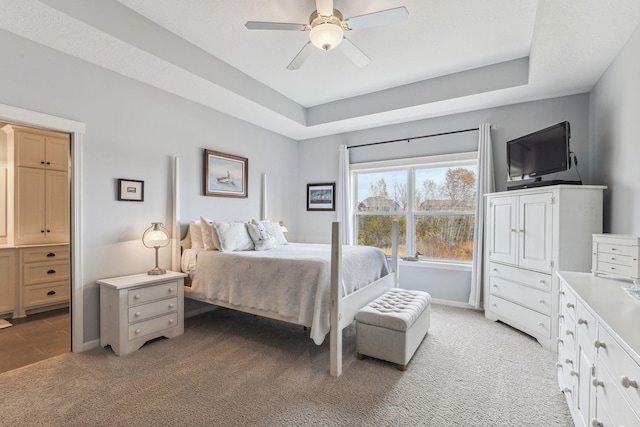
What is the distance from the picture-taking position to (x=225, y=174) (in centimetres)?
422

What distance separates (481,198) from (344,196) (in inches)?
78.4

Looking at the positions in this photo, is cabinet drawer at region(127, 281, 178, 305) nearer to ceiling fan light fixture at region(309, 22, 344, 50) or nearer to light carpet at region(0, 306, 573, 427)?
light carpet at region(0, 306, 573, 427)

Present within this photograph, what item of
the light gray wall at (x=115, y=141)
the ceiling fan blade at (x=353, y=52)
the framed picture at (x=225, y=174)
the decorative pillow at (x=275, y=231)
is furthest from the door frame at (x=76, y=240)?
the ceiling fan blade at (x=353, y=52)

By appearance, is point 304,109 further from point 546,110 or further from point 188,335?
point 188,335

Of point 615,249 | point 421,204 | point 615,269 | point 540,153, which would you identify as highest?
point 540,153

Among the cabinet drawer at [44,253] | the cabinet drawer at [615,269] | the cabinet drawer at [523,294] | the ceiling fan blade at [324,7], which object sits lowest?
the cabinet drawer at [523,294]

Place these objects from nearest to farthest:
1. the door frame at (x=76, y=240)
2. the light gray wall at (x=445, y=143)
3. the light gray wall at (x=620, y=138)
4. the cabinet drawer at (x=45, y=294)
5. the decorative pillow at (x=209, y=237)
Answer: the light gray wall at (x=620, y=138) < the door frame at (x=76, y=240) < the decorative pillow at (x=209, y=237) < the light gray wall at (x=445, y=143) < the cabinet drawer at (x=45, y=294)

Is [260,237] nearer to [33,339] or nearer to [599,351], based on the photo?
Result: [33,339]

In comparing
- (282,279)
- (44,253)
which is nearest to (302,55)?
(282,279)

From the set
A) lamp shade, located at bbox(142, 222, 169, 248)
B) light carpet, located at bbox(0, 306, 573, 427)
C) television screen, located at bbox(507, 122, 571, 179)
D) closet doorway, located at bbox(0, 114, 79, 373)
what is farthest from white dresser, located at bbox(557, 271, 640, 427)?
closet doorway, located at bbox(0, 114, 79, 373)

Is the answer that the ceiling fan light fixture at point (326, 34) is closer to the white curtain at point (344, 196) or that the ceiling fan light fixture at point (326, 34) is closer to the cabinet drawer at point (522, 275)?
the white curtain at point (344, 196)

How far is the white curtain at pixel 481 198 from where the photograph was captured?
3.90m

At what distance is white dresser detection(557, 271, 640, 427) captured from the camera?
106 cm

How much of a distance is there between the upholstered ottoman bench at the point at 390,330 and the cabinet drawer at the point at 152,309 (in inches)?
74.2
